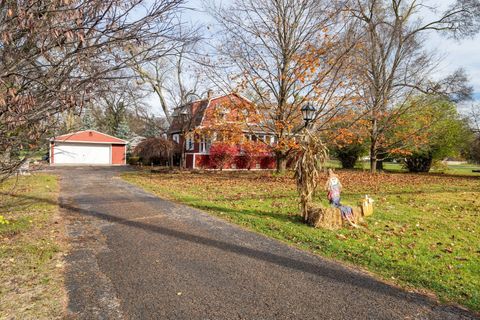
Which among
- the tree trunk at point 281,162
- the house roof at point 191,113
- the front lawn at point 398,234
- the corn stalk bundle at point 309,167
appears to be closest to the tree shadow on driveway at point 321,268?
the front lawn at point 398,234

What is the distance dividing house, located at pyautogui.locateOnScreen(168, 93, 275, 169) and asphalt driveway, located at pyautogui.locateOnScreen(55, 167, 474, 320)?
1123cm

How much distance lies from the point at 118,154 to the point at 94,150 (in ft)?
8.22

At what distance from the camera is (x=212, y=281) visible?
427 cm

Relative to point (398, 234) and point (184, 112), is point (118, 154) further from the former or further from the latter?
point (398, 234)

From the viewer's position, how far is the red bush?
2600cm

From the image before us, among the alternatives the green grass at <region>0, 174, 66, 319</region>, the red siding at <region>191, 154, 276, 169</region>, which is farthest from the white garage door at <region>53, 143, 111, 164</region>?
the green grass at <region>0, 174, 66, 319</region>

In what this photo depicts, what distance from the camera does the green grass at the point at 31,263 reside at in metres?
3.52

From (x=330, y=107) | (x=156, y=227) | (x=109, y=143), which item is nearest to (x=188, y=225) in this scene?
(x=156, y=227)

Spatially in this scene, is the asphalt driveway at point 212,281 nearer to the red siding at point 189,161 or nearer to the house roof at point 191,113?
the house roof at point 191,113

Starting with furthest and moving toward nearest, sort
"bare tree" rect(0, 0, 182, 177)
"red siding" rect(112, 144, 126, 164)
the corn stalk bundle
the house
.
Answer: "red siding" rect(112, 144, 126, 164) → the house → the corn stalk bundle → "bare tree" rect(0, 0, 182, 177)

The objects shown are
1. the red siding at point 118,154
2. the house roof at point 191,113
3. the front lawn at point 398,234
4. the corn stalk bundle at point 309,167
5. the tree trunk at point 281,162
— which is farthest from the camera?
the red siding at point 118,154

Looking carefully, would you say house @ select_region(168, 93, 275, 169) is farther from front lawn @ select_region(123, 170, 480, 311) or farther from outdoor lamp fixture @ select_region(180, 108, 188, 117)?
front lawn @ select_region(123, 170, 480, 311)

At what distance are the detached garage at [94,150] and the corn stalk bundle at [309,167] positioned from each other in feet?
100.0

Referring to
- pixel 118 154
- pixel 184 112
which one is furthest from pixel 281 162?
pixel 118 154
